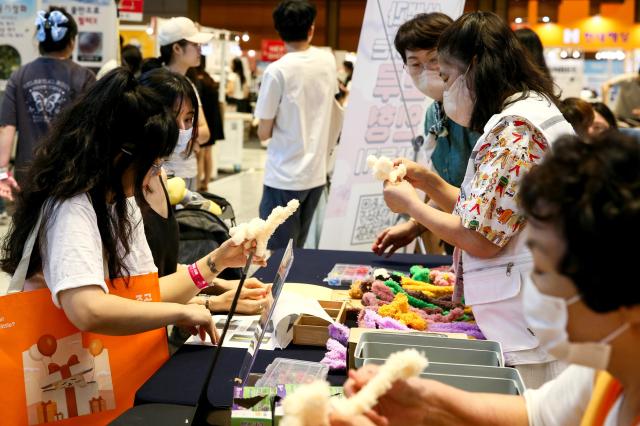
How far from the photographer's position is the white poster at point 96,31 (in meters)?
6.35

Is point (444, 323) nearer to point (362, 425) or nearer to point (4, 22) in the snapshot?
point (362, 425)

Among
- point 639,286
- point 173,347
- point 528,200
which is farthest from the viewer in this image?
point 173,347

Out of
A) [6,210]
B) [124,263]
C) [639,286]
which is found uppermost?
[639,286]

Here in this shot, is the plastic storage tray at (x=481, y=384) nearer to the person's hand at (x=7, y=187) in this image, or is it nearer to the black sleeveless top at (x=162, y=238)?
the black sleeveless top at (x=162, y=238)

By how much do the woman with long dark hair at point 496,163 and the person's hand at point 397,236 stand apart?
28.0 inches

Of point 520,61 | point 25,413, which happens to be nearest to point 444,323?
point 520,61

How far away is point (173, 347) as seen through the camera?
243cm

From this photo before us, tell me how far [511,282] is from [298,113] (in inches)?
112

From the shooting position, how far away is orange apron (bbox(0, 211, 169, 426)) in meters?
1.87

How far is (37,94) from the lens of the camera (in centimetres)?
482

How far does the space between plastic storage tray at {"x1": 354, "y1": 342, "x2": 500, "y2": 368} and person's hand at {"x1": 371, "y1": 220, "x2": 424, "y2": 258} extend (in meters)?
1.28

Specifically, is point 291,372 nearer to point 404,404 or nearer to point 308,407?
point 404,404

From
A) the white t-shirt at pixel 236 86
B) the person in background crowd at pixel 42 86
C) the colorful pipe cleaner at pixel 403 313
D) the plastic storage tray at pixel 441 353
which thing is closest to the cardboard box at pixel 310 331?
the colorful pipe cleaner at pixel 403 313

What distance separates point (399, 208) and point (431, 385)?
110 cm
